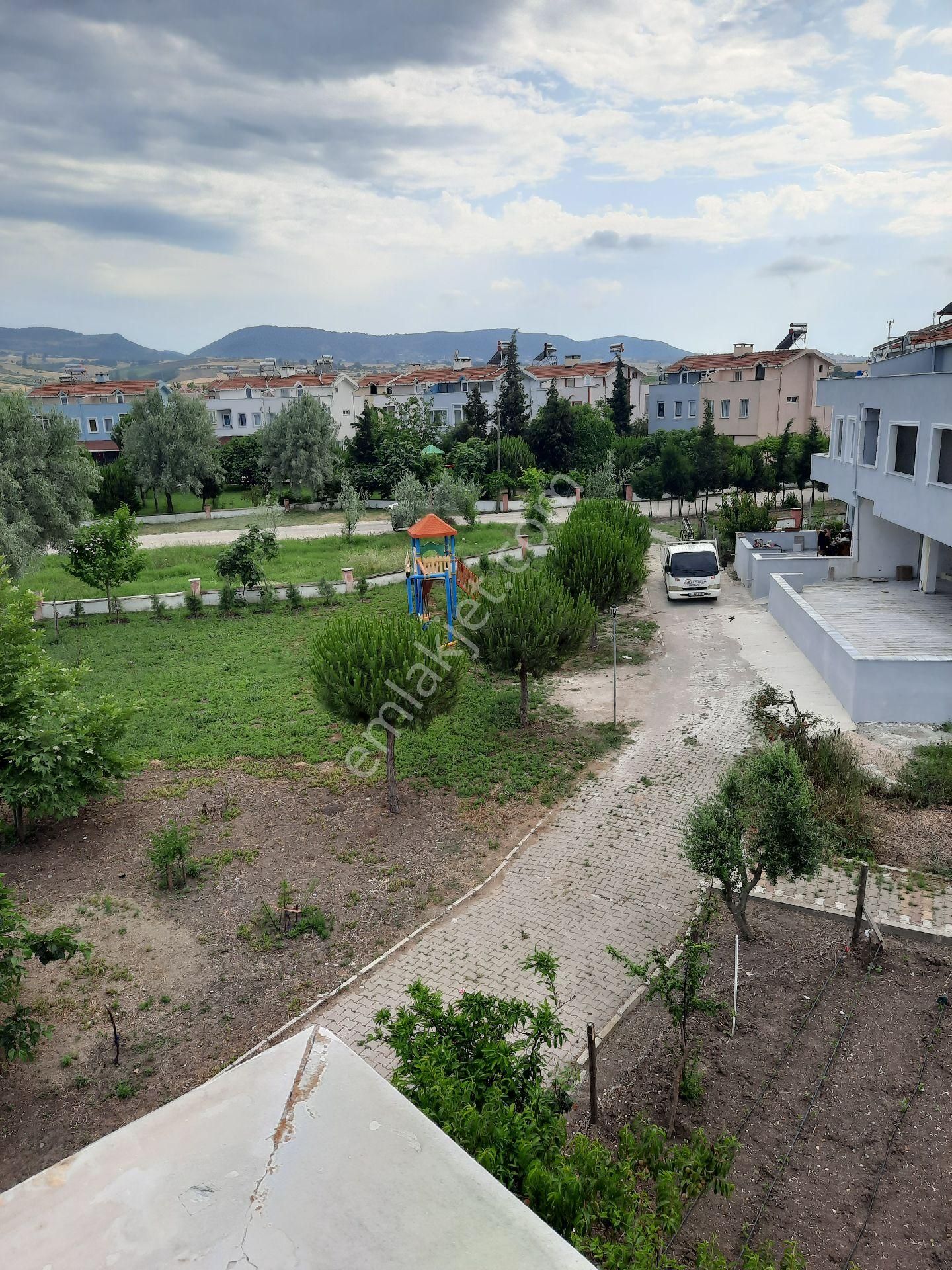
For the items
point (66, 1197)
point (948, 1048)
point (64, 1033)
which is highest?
point (66, 1197)

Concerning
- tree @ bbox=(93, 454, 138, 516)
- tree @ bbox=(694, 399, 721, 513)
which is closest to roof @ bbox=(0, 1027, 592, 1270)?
tree @ bbox=(694, 399, 721, 513)

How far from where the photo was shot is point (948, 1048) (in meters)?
7.42

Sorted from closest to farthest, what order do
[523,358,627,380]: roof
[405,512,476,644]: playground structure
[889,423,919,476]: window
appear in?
1. [889,423,919,476]: window
2. [405,512,476,644]: playground structure
3. [523,358,627,380]: roof

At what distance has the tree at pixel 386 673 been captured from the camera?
12.0 meters

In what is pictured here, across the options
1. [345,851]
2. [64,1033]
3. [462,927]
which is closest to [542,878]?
[462,927]

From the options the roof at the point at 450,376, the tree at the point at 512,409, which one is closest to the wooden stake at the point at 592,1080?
the tree at the point at 512,409

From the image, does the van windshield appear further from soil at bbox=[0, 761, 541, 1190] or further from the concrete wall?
soil at bbox=[0, 761, 541, 1190]

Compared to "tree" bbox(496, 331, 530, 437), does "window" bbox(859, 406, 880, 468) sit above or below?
below

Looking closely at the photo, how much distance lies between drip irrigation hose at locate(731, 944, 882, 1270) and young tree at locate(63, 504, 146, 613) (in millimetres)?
23041

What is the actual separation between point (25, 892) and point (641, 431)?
58038 mm

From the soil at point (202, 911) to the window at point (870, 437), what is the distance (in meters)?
14.3

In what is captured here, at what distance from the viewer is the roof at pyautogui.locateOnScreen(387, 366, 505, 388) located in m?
64.7

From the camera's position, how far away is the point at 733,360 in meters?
57.9

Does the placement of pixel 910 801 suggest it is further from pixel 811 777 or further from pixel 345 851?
pixel 345 851
